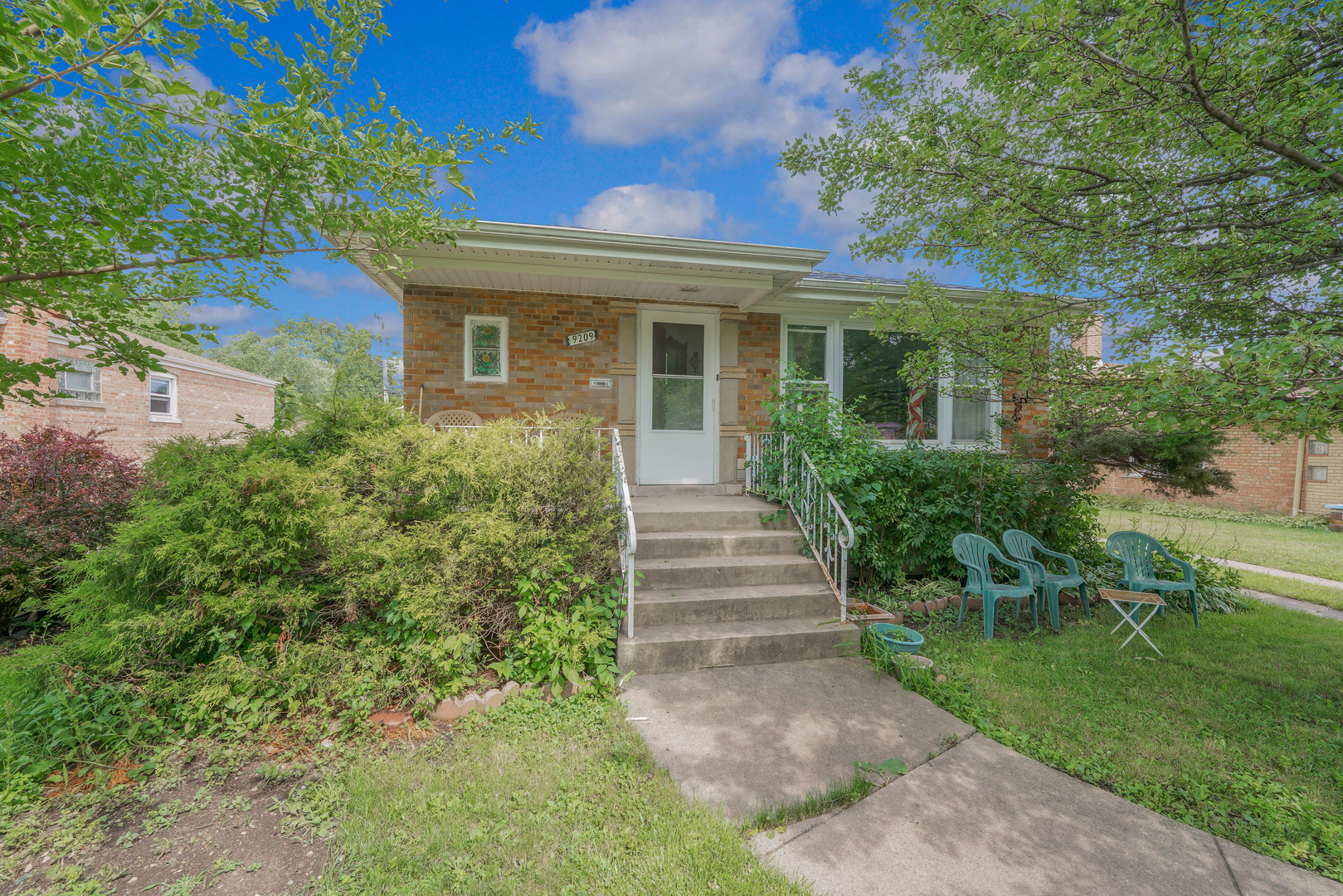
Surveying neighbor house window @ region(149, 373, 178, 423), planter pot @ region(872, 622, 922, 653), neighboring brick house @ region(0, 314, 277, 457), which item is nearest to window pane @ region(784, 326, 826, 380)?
planter pot @ region(872, 622, 922, 653)

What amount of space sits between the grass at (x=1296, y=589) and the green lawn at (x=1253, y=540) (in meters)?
0.47

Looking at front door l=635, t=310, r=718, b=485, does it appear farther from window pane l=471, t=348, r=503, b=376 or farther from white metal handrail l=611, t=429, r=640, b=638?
white metal handrail l=611, t=429, r=640, b=638

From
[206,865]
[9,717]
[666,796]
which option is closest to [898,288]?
[666,796]

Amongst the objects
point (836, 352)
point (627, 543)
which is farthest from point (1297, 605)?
point (627, 543)

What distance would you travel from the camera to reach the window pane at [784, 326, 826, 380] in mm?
7062

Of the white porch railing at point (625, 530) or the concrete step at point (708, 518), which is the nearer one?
the white porch railing at point (625, 530)

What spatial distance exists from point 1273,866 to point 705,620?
2906mm

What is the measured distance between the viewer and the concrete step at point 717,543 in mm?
4586

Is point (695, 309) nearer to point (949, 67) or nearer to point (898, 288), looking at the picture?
point (898, 288)

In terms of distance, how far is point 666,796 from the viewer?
2398 millimetres

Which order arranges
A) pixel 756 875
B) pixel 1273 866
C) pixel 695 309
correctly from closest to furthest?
1. pixel 756 875
2. pixel 1273 866
3. pixel 695 309

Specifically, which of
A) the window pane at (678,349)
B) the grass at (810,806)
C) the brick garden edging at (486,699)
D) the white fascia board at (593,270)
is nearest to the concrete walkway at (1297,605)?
the grass at (810,806)

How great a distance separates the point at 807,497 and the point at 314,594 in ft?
12.8

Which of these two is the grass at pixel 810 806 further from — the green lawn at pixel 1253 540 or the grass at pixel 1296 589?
the grass at pixel 1296 589
